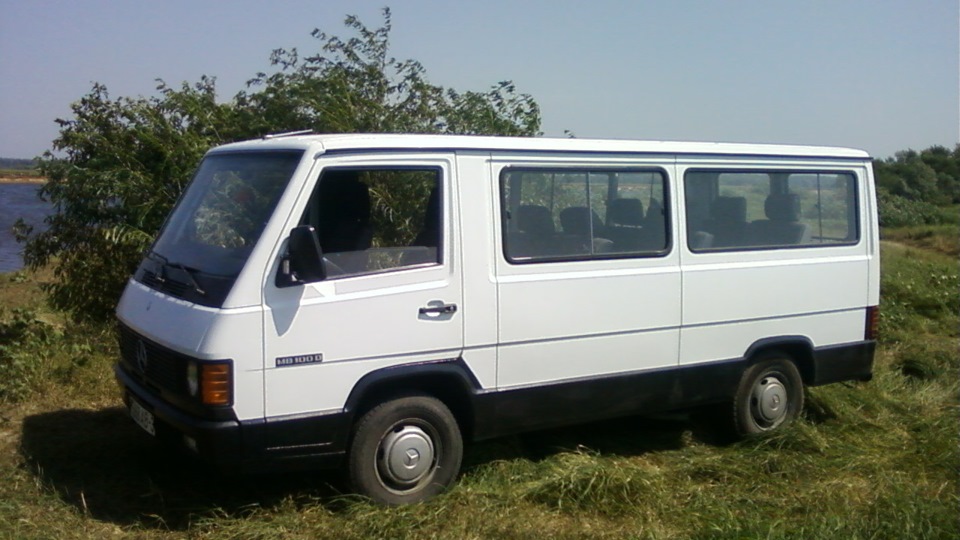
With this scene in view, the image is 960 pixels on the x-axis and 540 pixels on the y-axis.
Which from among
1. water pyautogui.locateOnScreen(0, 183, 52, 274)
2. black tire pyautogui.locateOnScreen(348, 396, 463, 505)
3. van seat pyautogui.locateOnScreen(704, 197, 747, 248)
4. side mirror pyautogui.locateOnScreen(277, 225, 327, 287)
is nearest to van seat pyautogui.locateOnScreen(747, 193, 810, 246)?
van seat pyautogui.locateOnScreen(704, 197, 747, 248)

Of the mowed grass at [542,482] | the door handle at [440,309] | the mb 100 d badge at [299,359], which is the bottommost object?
the mowed grass at [542,482]

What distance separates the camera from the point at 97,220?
8.33 meters

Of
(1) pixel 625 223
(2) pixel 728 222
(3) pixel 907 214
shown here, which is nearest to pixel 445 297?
(1) pixel 625 223

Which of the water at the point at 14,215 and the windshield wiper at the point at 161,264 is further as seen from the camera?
the water at the point at 14,215

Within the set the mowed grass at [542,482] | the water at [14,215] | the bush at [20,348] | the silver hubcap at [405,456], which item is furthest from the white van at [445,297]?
the water at [14,215]

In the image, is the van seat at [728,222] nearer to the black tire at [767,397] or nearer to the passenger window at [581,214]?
the passenger window at [581,214]

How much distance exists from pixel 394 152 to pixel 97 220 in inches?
166

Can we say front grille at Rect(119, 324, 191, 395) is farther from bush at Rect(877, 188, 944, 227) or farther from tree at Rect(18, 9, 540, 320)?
bush at Rect(877, 188, 944, 227)

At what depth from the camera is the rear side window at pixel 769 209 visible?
Answer: 259 inches

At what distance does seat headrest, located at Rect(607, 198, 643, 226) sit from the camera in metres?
6.18

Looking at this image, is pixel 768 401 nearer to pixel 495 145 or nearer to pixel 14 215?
pixel 495 145

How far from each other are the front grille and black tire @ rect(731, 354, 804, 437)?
394 centimetres

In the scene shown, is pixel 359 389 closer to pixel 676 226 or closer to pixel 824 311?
pixel 676 226

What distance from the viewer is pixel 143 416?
5340 mm
